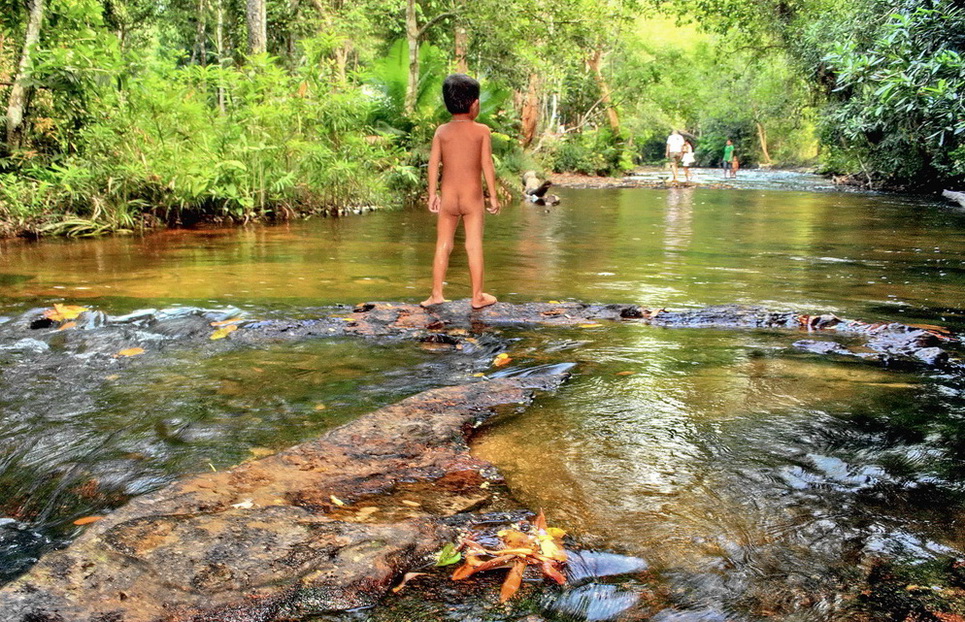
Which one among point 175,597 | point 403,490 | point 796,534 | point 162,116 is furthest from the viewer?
point 162,116

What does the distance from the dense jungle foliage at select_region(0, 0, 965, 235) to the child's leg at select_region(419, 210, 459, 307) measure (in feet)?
18.8

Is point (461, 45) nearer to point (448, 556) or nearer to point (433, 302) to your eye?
point (433, 302)

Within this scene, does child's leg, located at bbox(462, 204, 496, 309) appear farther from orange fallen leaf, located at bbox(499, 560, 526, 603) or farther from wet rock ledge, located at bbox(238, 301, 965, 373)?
orange fallen leaf, located at bbox(499, 560, 526, 603)

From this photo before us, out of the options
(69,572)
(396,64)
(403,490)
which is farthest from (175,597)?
(396,64)

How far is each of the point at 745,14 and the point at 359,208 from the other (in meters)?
19.4

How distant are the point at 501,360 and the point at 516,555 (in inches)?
85.8

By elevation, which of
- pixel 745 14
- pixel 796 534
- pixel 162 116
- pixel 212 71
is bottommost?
pixel 796 534

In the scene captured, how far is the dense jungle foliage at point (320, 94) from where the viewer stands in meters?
9.53

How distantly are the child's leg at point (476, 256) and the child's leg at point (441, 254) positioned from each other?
0.14 m

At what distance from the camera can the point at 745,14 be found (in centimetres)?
2705

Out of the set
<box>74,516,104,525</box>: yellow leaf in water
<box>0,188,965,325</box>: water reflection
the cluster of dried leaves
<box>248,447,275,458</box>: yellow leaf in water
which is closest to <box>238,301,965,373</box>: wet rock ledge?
<box>0,188,965,325</box>: water reflection

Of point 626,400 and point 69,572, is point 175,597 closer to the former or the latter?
point 69,572

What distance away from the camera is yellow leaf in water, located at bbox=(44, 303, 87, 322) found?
4.82m

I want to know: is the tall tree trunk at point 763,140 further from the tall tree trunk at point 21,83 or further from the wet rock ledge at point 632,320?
the wet rock ledge at point 632,320
